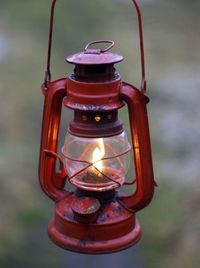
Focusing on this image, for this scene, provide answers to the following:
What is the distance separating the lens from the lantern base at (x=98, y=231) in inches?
85.8

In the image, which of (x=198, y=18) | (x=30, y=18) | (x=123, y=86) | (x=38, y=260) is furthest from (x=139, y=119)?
(x=198, y=18)

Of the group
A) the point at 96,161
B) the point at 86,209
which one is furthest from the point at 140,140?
the point at 86,209

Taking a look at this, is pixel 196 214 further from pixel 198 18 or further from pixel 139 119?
pixel 139 119

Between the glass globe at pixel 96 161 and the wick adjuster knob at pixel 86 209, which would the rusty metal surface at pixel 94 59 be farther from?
the wick adjuster knob at pixel 86 209

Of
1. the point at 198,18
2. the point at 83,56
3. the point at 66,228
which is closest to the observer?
the point at 83,56

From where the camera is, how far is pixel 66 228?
2232 mm

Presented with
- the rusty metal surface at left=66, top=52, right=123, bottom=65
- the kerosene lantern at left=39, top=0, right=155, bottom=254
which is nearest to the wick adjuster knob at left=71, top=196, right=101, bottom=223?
Answer: the kerosene lantern at left=39, top=0, right=155, bottom=254

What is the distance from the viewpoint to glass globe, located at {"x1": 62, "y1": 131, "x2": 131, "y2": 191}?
2217mm

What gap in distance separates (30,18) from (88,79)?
2.61 metres

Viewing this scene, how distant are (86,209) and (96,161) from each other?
18 centimetres

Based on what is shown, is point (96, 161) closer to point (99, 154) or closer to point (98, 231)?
point (99, 154)

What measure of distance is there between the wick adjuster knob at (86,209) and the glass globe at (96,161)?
0.05 m

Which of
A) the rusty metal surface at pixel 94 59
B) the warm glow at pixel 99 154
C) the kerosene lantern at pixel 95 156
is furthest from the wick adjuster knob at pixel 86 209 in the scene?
the rusty metal surface at pixel 94 59

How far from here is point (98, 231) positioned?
2.19 m
